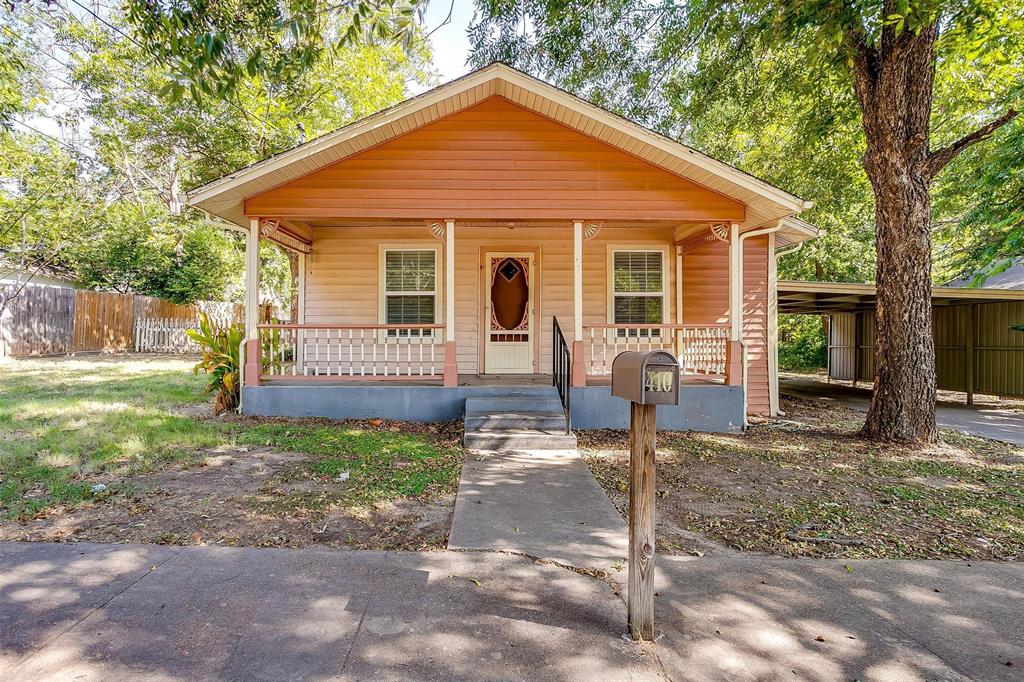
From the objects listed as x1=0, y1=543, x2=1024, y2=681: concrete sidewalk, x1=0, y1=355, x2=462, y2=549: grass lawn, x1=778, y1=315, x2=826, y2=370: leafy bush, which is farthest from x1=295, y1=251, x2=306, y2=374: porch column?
x1=778, y1=315, x2=826, y2=370: leafy bush

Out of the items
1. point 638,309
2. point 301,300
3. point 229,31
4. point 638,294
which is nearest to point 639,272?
point 638,294

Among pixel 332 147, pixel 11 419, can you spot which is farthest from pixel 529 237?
pixel 11 419

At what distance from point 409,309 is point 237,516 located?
5.86m

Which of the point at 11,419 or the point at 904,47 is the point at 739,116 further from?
the point at 11,419

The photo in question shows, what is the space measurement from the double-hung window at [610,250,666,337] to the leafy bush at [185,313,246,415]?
6338 millimetres

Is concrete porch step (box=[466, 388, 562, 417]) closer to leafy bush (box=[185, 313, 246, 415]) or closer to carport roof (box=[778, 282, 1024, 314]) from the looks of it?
leafy bush (box=[185, 313, 246, 415])

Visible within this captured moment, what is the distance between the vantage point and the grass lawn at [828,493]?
3.62 metres

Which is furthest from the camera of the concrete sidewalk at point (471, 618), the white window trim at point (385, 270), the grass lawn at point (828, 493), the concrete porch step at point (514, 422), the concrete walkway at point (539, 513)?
the white window trim at point (385, 270)

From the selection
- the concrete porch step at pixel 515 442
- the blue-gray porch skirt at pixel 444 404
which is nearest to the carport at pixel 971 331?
the blue-gray porch skirt at pixel 444 404

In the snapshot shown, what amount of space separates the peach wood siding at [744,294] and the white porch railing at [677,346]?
494 millimetres

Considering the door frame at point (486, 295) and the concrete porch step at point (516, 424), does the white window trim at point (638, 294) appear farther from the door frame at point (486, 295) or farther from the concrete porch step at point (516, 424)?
the concrete porch step at point (516, 424)

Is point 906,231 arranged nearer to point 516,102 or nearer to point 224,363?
point 516,102

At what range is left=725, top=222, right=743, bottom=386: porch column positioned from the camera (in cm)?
778

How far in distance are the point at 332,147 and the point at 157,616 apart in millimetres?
6228
